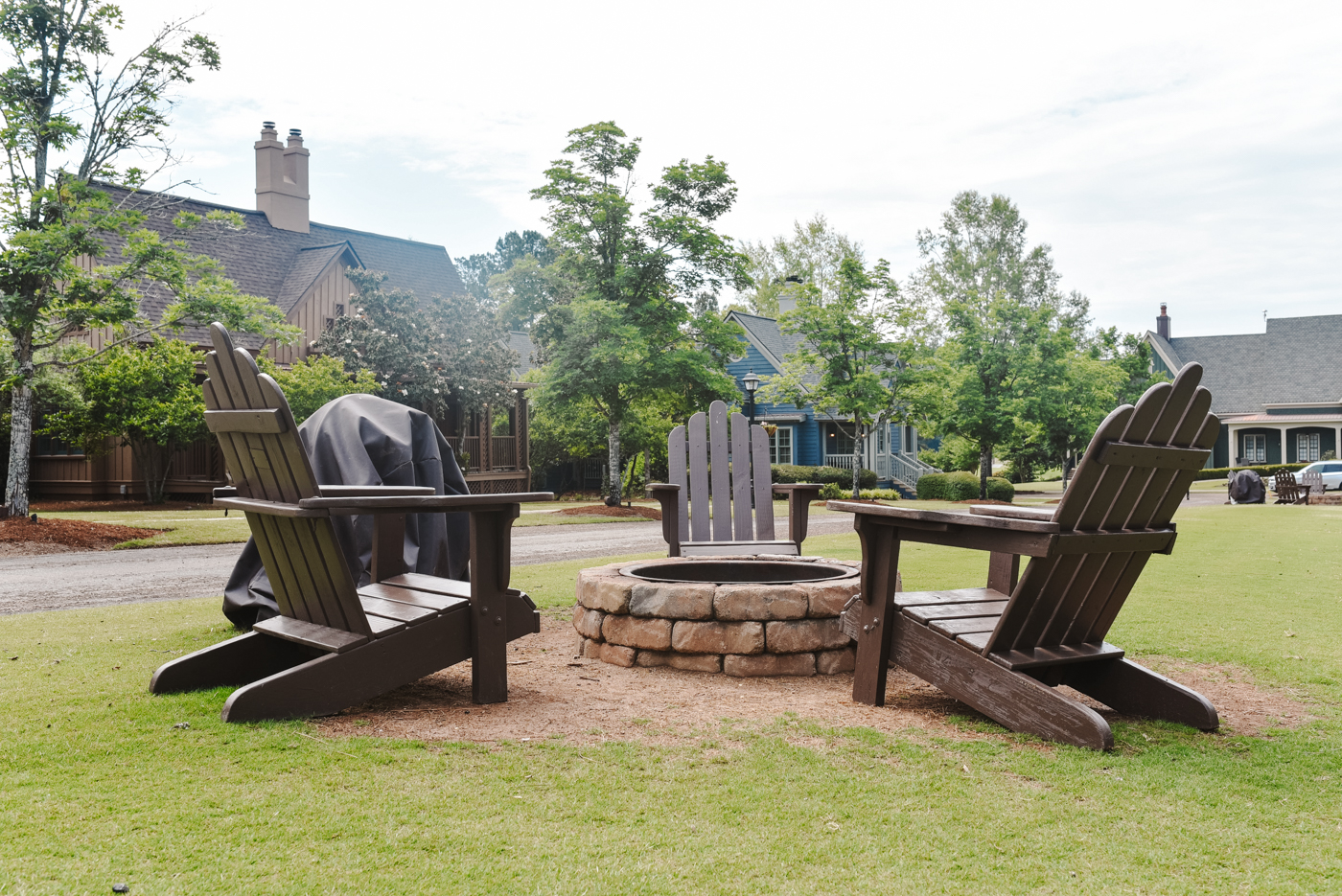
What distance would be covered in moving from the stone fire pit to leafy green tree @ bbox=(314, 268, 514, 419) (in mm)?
14724

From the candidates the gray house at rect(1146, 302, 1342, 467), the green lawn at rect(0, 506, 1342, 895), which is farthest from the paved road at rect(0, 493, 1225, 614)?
the gray house at rect(1146, 302, 1342, 467)

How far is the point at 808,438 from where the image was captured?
102ft

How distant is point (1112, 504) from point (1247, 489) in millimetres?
24085

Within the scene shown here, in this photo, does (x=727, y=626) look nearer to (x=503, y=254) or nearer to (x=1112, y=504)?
(x=1112, y=504)

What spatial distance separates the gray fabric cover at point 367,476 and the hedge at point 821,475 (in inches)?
812

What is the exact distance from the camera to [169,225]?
21.8 m

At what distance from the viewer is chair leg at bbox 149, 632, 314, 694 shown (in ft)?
11.8

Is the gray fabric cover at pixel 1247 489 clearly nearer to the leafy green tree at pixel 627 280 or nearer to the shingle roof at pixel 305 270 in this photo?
the leafy green tree at pixel 627 280

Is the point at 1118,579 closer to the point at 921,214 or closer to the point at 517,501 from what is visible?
the point at 517,501

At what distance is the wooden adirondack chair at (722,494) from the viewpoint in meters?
6.12

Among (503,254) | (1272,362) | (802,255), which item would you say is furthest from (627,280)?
(1272,362)

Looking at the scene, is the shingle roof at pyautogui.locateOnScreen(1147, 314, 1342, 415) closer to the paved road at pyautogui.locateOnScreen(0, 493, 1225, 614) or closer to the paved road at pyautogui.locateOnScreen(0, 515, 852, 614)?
the paved road at pyautogui.locateOnScreen(0, 493, 1225, 614)

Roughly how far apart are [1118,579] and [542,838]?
222 cm

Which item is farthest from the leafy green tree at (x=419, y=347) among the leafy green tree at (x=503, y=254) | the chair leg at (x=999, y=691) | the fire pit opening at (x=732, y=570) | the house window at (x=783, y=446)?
the leafy green tree at (x=503, y=254)
